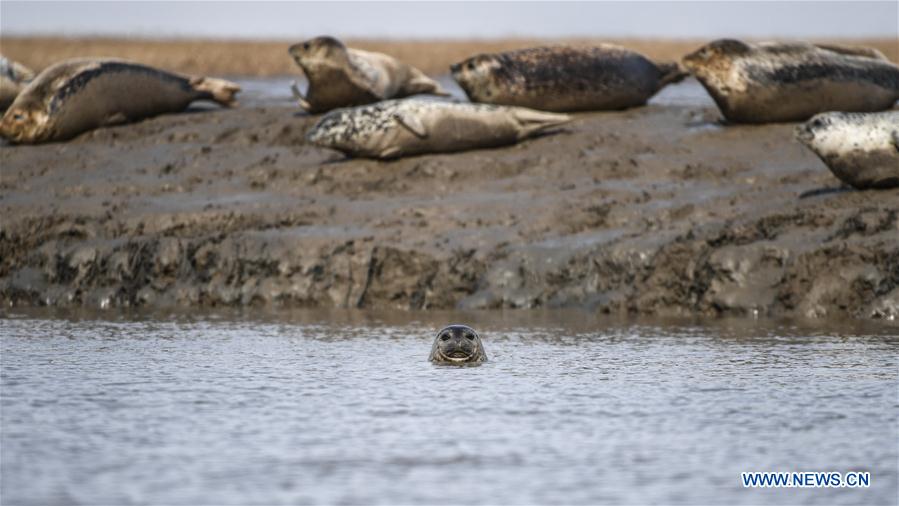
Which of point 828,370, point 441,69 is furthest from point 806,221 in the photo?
point 441,69

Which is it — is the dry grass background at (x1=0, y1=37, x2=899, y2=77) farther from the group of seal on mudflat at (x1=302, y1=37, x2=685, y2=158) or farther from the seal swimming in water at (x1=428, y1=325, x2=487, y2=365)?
the seal swimming in water at (x1=428, y1=325, x2=487, y2=365)

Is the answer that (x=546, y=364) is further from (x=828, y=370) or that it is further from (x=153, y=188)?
(x=153, y=188)

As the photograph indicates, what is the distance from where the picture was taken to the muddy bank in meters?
10.7

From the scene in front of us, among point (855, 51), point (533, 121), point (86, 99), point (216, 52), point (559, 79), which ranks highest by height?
point (855, 51)

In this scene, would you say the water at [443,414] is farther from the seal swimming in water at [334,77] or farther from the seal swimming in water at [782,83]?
the seal swimming in water at [334,77]

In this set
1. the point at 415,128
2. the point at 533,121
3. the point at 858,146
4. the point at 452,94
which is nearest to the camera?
the point at 858,146

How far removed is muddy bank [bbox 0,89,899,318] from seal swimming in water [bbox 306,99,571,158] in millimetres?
175

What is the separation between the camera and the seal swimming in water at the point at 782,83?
14.5m

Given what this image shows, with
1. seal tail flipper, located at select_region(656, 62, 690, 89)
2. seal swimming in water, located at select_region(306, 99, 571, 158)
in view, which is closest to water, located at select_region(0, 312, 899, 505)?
seal swimming in water, located at select_region(306, 99, 571, 158)

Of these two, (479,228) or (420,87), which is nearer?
(479,228)

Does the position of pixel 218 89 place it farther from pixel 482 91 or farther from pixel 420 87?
pixel 482 91

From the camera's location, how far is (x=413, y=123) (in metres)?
14.2

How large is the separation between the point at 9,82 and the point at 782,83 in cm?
922

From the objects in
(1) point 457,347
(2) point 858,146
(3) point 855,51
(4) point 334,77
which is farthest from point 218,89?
(1) point 457,347
